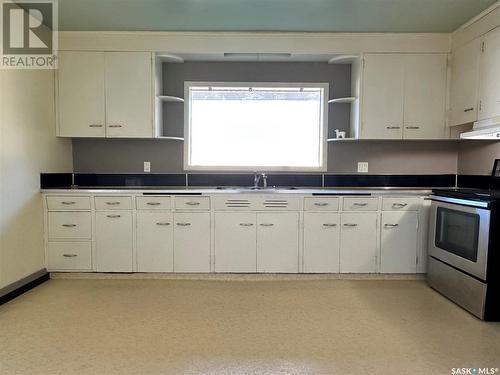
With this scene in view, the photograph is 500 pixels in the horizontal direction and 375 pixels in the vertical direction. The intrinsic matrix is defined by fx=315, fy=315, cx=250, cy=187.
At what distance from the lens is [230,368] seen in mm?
1764

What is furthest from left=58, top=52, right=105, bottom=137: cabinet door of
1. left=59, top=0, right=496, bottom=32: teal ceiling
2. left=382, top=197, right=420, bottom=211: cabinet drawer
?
left=382, top=197, right=420, bottom=211: cabinet drawer

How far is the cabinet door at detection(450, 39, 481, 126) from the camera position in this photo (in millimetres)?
2863

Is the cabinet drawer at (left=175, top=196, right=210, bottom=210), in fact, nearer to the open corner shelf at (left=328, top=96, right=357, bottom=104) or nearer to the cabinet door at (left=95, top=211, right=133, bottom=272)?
the cabinet door at (left=95, top=211, right=133, bottom=272)

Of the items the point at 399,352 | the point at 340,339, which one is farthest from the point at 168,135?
the point at 399,352

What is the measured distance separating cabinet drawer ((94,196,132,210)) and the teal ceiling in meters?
1.66

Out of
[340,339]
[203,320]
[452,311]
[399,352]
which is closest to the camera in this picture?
[399,352]

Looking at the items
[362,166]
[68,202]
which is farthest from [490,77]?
[68,202]

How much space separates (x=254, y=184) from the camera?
3.52 m

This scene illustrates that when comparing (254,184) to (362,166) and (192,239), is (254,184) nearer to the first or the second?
(192,239)

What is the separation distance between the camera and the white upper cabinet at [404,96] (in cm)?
320

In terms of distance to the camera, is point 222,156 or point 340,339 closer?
point 340,339

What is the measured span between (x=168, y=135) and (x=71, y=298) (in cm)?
186

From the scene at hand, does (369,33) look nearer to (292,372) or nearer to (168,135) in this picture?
(168,135)

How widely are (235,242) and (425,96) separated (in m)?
2.43
